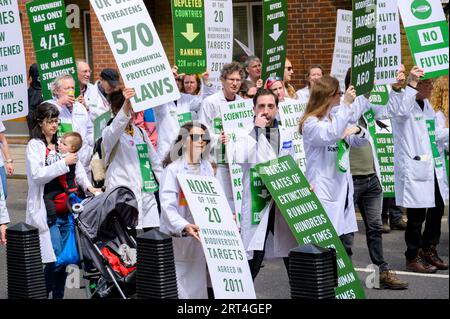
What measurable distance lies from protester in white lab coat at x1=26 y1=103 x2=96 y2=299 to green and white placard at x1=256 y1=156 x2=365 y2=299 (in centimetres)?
155

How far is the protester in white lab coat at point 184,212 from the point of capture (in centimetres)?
765

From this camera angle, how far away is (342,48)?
1278 cm

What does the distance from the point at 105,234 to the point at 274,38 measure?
180 inches

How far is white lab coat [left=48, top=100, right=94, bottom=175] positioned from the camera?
11.0m

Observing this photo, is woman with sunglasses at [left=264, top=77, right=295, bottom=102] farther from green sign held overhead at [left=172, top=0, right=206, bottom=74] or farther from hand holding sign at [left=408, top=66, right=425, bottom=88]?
hand holding sign at [left=408, top=66, right=425, bottom=88]

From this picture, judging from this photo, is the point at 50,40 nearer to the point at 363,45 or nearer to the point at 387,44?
the point at 387,44

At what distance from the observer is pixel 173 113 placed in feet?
40.2

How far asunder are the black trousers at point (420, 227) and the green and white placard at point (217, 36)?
3086 mm

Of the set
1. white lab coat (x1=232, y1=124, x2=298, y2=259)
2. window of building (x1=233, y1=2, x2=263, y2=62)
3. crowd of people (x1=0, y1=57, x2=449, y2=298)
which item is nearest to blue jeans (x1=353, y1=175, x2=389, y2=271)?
crowd of people (x1=0, y1=57, x2=449, y2=298)

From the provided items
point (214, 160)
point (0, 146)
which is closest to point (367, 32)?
point (214, 160)

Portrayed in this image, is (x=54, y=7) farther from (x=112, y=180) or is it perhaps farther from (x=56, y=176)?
(x=56, y=176)

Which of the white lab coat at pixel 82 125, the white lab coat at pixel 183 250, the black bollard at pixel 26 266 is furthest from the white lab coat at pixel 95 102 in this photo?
the white lab coat at pixel 183 250

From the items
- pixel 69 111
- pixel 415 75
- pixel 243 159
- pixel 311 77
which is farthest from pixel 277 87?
pixel 243 159
